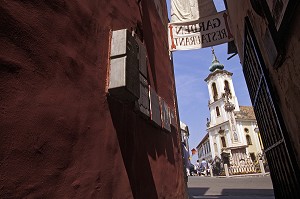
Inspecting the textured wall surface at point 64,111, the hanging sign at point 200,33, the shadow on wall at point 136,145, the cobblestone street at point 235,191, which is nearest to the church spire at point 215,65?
the cobblestone street at point 235,191

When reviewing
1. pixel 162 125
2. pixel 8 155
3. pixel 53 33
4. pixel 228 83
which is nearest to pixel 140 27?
pixel 162 125

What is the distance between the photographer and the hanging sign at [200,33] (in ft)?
16.8

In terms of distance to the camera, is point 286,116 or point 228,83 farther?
point 228,83

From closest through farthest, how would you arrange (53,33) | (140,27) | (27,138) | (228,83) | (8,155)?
(8,155)
(27,138)
(53,33)
(140,27)
(228,83)

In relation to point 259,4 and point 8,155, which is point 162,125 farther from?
point 8,155

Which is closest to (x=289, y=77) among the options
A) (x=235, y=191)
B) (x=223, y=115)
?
(x=235, y=191)

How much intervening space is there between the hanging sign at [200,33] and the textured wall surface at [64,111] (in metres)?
2.39

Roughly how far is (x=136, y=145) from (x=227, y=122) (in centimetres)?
4168

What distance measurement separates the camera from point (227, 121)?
4181 cm

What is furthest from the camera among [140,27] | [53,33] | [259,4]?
[140,27]

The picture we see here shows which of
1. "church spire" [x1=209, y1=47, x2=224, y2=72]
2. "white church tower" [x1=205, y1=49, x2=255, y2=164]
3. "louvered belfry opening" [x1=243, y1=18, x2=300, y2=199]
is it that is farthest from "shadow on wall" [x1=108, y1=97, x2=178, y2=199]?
"church spire" [x1=209, y1=47, x2=224, y2=72]

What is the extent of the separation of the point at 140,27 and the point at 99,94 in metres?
1.94

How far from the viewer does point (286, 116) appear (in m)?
2.70

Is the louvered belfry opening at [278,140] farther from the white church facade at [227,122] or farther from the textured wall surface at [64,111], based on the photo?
the white church facade at [227,122]
